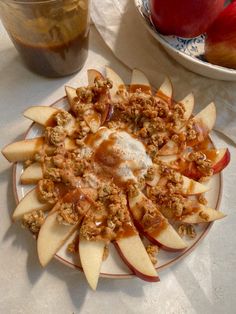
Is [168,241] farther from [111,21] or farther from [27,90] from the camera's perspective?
[111,21]

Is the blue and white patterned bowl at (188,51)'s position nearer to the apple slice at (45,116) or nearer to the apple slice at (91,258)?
the apple slice at (45,116)

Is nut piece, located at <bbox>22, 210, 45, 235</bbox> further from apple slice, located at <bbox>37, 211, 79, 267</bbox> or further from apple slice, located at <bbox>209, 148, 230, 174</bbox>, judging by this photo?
apple slice, located at <bbox>209, 148, 230, 174</bbox>

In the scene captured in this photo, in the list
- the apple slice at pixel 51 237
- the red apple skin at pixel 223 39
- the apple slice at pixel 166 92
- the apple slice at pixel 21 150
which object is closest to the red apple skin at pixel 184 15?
the red apple skin at pixel 223 39

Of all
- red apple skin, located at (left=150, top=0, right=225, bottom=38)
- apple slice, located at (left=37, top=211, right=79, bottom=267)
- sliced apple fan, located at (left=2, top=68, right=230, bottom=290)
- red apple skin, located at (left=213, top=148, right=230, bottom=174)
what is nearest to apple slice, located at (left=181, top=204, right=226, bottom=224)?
sliced apple fan, located at (left=2, top=68, right=230, bottom=290)

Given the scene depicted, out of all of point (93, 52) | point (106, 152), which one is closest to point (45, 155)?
point (106, 152)

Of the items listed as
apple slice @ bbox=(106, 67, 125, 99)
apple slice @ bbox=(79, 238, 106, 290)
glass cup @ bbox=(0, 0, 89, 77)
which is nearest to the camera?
apple slice @ bbox=(79, 238, 106, 290)
